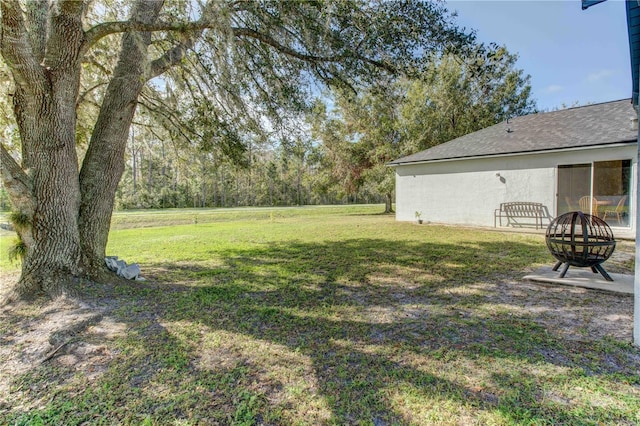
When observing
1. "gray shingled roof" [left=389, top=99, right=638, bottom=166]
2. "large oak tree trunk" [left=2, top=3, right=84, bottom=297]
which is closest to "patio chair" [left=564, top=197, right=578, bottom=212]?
"gray shingled roof" [left=389, top=99, right=638, bottom=166]

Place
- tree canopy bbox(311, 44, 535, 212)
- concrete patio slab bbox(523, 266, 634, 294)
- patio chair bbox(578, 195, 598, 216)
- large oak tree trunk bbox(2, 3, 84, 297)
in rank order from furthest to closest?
tree canopy bbox(311, 44, 535, 212) < patio chair bbox(578, 195, 598, 216) < concrete patio slab bbox(523, 266, 634, 294) < large oak tree trunk bbox(2, 3, 84, 297)

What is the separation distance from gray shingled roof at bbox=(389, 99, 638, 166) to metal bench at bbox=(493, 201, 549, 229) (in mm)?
1848

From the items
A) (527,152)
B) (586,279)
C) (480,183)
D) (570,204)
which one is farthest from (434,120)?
(586,279)

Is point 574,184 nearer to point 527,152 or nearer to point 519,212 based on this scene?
point 519,212

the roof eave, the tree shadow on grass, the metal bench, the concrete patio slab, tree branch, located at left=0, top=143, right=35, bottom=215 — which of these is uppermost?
the roof eave

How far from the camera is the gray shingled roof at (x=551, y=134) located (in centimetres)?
971

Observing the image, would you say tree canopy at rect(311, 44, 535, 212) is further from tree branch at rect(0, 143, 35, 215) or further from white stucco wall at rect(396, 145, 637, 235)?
tree branch at rect(0, 143, 35, 215)

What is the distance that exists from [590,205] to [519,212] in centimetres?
194

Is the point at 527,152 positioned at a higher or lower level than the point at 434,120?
lower

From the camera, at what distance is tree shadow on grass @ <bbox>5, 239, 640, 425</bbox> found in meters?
2.09

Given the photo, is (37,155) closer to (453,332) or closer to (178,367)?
(178,367)

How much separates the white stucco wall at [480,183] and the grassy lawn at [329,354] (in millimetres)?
7118

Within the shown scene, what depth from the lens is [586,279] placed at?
482 centimetres

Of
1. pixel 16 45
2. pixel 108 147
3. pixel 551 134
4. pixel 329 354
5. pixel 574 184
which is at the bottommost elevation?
pixel 329 354
